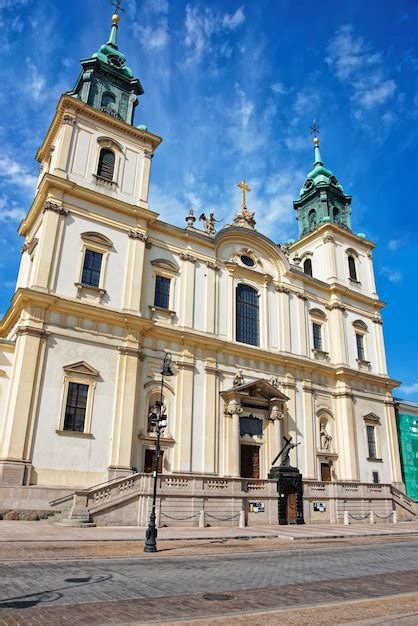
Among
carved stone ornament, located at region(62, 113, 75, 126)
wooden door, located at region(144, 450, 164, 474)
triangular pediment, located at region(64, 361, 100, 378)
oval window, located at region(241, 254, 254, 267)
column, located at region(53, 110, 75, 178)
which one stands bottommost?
wooden door, located at region(144, 450, 164, 474)

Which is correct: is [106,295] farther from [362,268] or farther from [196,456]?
[362,268]

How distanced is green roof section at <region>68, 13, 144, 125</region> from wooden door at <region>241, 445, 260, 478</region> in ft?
72.8

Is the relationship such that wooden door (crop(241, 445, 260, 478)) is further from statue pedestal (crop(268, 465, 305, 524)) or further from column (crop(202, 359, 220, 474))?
statue pedestal (crop(268, 465, 305, 524))

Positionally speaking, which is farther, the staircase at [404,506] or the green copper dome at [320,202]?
the green copper dome at [320,202]

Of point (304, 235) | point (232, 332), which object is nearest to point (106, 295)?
point (232, 332)

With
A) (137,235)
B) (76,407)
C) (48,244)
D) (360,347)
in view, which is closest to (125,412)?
(76,407)

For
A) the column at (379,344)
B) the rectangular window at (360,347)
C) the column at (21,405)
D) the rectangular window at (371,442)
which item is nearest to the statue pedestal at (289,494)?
the rectangular window at (371,442)

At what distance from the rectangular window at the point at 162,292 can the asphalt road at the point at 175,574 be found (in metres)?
17.2

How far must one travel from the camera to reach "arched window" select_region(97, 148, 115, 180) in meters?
28.9

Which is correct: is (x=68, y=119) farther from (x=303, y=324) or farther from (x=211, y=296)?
(x=303, y=324)

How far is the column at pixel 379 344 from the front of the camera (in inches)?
1544

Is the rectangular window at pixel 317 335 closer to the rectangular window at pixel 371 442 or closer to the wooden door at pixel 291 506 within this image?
the rectangular window at pixel 371 442

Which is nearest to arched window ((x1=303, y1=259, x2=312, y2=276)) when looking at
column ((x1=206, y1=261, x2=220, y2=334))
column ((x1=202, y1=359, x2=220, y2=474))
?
column ((x1=206, y1=261, x2=220, y2=334))

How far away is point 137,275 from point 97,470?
10.6 metres
